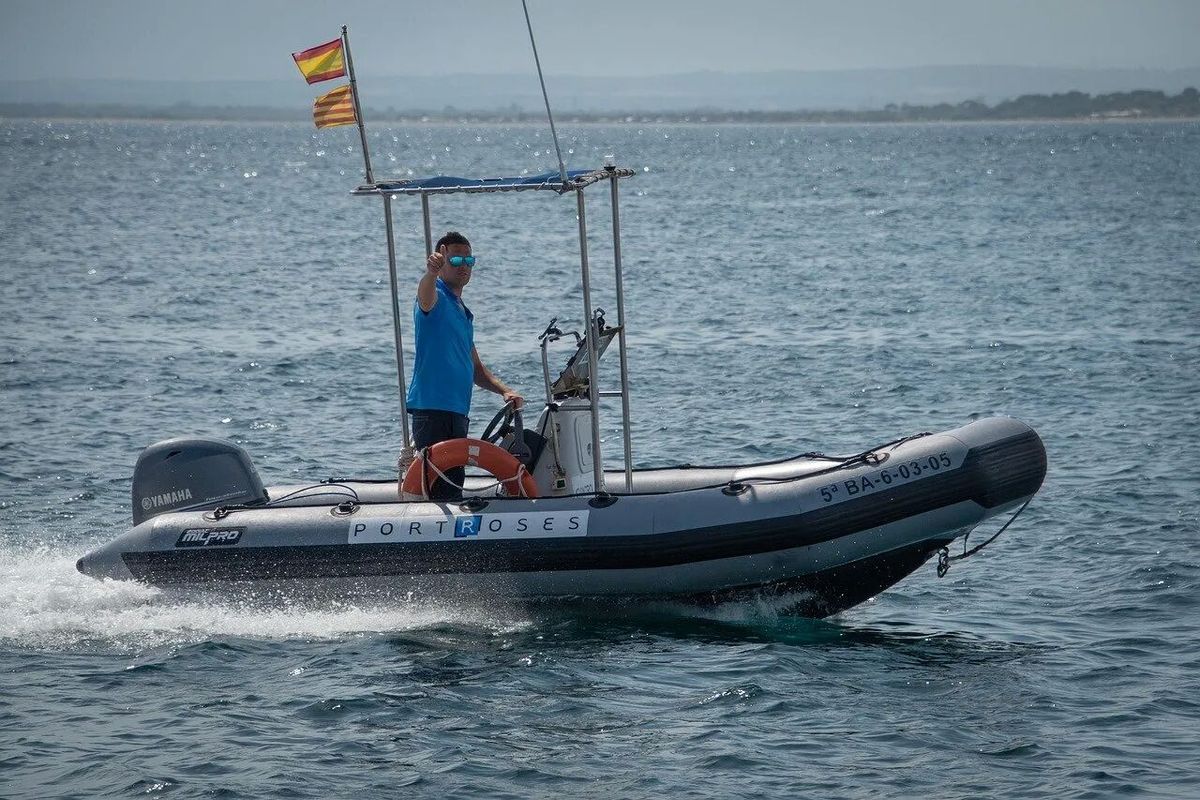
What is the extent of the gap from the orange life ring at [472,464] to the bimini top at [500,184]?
1365mm

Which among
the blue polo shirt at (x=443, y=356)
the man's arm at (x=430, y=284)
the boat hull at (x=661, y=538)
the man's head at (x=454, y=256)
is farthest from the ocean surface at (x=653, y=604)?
the man's head at (x=454, y=256)

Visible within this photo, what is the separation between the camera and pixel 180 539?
895 centimetres

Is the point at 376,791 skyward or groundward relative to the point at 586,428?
groundward

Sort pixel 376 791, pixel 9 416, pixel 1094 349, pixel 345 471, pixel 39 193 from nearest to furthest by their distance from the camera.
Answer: pixel 376 791, pixel 345 471, pixel 9 416, pixel 1094 349, pixel 39 193

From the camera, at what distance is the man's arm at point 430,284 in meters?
8.20

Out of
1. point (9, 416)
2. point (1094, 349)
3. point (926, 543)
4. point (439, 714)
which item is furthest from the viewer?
point (1094, 349)

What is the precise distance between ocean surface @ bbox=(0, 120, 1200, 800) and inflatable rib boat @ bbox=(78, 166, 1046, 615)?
0.20 m

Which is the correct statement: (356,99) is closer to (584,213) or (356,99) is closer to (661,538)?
(584,213)

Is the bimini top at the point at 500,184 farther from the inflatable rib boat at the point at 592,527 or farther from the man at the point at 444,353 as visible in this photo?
the man at the point at 444,353

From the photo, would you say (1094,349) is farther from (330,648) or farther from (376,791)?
(376,791)

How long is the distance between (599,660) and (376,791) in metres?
1.80

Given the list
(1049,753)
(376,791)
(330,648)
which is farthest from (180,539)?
(1049,753)

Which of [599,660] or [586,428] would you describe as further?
[586,428]

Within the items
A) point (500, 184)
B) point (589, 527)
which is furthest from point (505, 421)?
point (500, 184)
